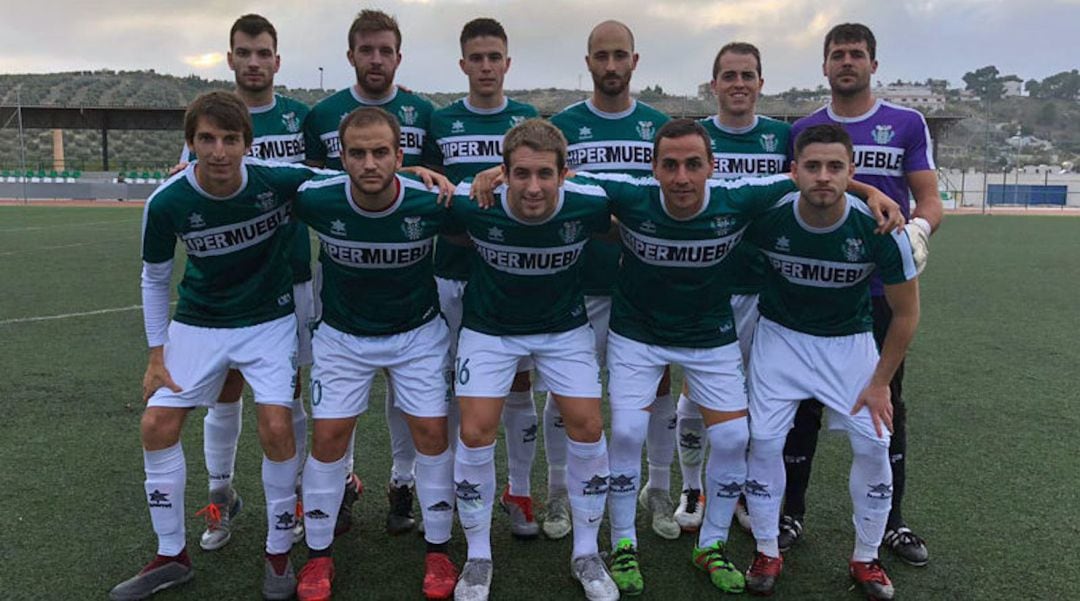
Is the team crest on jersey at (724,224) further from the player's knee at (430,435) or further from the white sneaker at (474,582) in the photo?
the white sneaker at (474,582)

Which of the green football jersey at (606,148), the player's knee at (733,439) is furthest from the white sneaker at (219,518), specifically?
the player's knee at (733,439)

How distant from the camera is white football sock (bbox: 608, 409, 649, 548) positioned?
3.18 meters

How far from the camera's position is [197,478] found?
415 centimetres

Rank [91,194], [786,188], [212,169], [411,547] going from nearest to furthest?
[212,169], [786,188], [411,547], [91,194]

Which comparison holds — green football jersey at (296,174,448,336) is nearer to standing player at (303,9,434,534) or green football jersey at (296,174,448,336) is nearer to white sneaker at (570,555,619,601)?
standing player at (303,9,434,534)

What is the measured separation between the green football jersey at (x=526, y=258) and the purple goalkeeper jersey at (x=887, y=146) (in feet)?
3.61

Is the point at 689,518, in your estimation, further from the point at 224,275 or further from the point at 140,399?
the point at 140,399

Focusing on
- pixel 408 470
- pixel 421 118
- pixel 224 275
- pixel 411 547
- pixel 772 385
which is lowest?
pixel 411 547

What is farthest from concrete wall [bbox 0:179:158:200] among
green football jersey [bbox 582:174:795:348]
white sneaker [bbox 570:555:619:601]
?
white sneaker [bbox 570:555:619:601]

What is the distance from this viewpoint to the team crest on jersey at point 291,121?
3.83m

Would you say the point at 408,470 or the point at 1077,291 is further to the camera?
the point at 1077,291

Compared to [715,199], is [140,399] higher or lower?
lower

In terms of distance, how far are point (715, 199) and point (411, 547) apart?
1.97 meters

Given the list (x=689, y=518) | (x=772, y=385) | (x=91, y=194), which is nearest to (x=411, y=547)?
(x=689, y=518)
